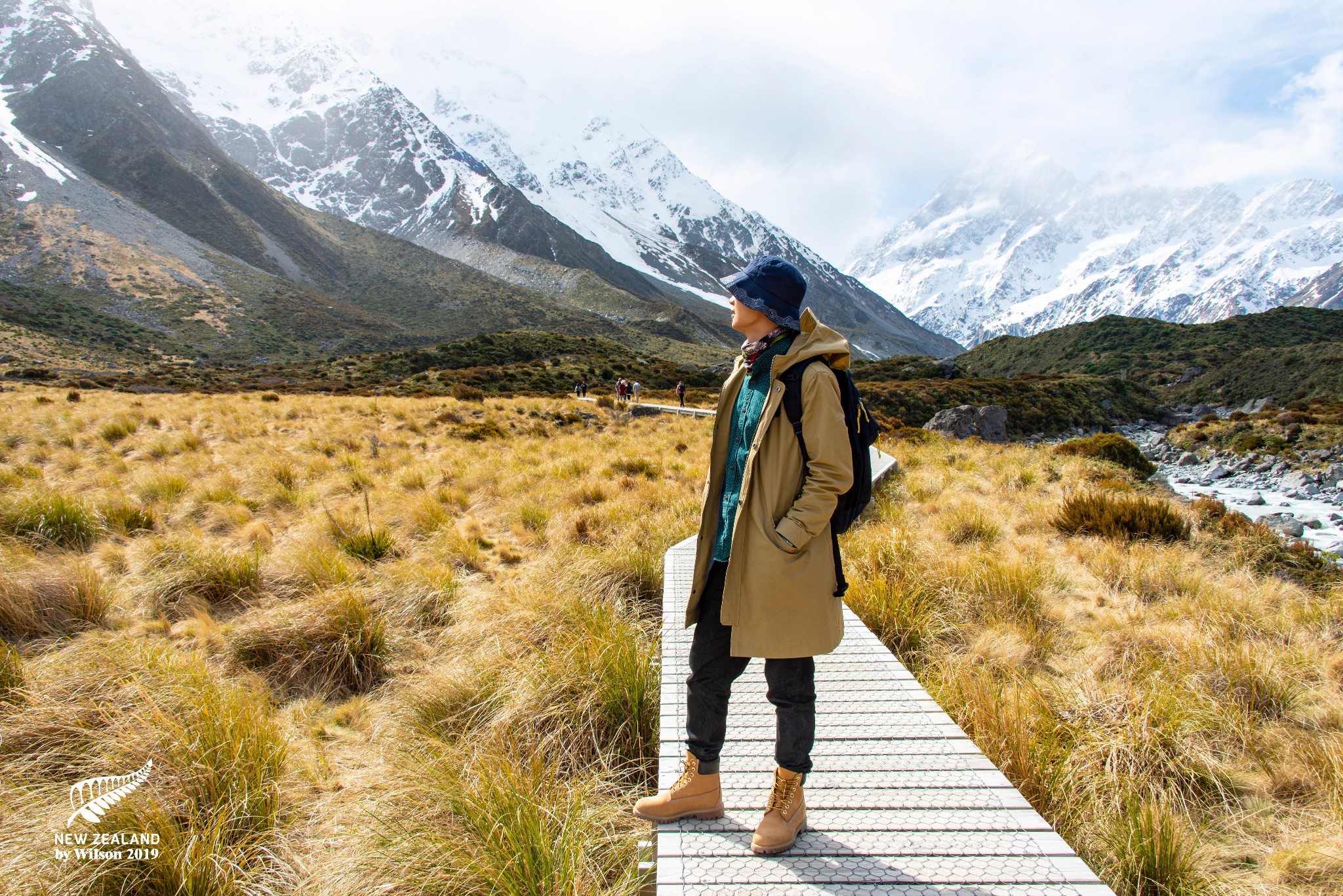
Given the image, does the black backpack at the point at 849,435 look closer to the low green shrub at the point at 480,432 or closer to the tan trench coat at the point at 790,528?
the tan trench coat at the point at 790,528

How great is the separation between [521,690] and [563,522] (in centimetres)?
376

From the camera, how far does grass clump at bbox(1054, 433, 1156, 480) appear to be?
14.0 m

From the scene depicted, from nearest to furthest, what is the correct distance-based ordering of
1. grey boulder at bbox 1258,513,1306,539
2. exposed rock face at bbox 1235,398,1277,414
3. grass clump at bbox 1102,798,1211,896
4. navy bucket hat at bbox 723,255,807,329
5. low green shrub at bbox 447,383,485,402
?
navy bucket hat at bbox 723,255,807,329
grass clump at bbox 1102,798,1211,896
grey boulder at bbox 1258,513,1306,539
low green shrub at bbox 447,383,485,402
exposed rock face at bbox 1235,398,1277,414

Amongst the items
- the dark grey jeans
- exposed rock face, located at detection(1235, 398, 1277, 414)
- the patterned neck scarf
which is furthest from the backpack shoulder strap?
exposed rock face, located at detection(1235, 398, 1277, 414)

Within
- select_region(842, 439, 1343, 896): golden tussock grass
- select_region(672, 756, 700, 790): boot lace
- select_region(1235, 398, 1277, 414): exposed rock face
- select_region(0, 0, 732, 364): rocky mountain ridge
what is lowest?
select_region(842, 439, 1343, 896): golden tussock grass

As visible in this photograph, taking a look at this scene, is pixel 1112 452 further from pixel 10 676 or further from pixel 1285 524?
→ pixel 10 676

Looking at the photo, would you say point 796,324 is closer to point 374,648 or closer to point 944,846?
point 944,846

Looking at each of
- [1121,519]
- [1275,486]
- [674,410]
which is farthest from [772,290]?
[674,410]

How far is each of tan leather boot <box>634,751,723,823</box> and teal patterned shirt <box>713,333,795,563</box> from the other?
0.80 metres

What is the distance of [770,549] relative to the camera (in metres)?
1.94

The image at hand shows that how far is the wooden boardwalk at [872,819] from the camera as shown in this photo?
1935mm

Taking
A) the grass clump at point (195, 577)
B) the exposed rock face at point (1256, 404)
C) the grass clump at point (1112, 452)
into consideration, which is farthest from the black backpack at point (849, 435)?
the exposed rock face at point (1256, 404)

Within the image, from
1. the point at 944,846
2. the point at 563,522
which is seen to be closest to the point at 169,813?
the point at 944,846

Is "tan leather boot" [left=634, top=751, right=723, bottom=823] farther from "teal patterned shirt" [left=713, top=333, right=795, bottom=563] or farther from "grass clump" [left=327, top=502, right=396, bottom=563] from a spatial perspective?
"grass clump" [left=327, top=502, right=396, bottom=563]
